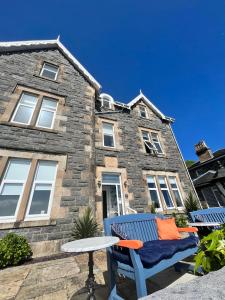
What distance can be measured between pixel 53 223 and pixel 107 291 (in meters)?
3.64

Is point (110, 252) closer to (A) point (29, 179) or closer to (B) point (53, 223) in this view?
(B) point (53, 223)

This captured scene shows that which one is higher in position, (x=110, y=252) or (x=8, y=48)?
(x=8, y=48)

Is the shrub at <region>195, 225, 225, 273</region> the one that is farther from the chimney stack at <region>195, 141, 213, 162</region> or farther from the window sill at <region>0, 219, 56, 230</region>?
the chimney stack at <region>195, 141, 213, 162</region>

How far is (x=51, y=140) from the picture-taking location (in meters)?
7.08

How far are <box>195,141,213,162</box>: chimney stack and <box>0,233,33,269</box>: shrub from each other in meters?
20.6

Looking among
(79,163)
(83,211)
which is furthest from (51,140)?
(83,211)

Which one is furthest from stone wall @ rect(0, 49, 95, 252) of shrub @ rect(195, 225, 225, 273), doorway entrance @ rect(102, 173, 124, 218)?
shrub @ rect(195, 225, 225, 273)

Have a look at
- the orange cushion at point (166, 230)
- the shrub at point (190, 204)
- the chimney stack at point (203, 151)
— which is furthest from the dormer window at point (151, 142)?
the chimney stack at point (203, 151)

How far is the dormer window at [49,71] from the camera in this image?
9.24 m

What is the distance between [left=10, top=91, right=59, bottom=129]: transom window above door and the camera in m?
7.29

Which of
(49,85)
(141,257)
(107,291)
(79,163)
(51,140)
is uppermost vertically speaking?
(49,85)

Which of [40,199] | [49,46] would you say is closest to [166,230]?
[40,199]

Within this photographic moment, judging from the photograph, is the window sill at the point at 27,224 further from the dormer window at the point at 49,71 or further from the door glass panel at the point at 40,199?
the dormer window at the point at 49,71

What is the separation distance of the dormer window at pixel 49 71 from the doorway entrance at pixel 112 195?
6555mm
